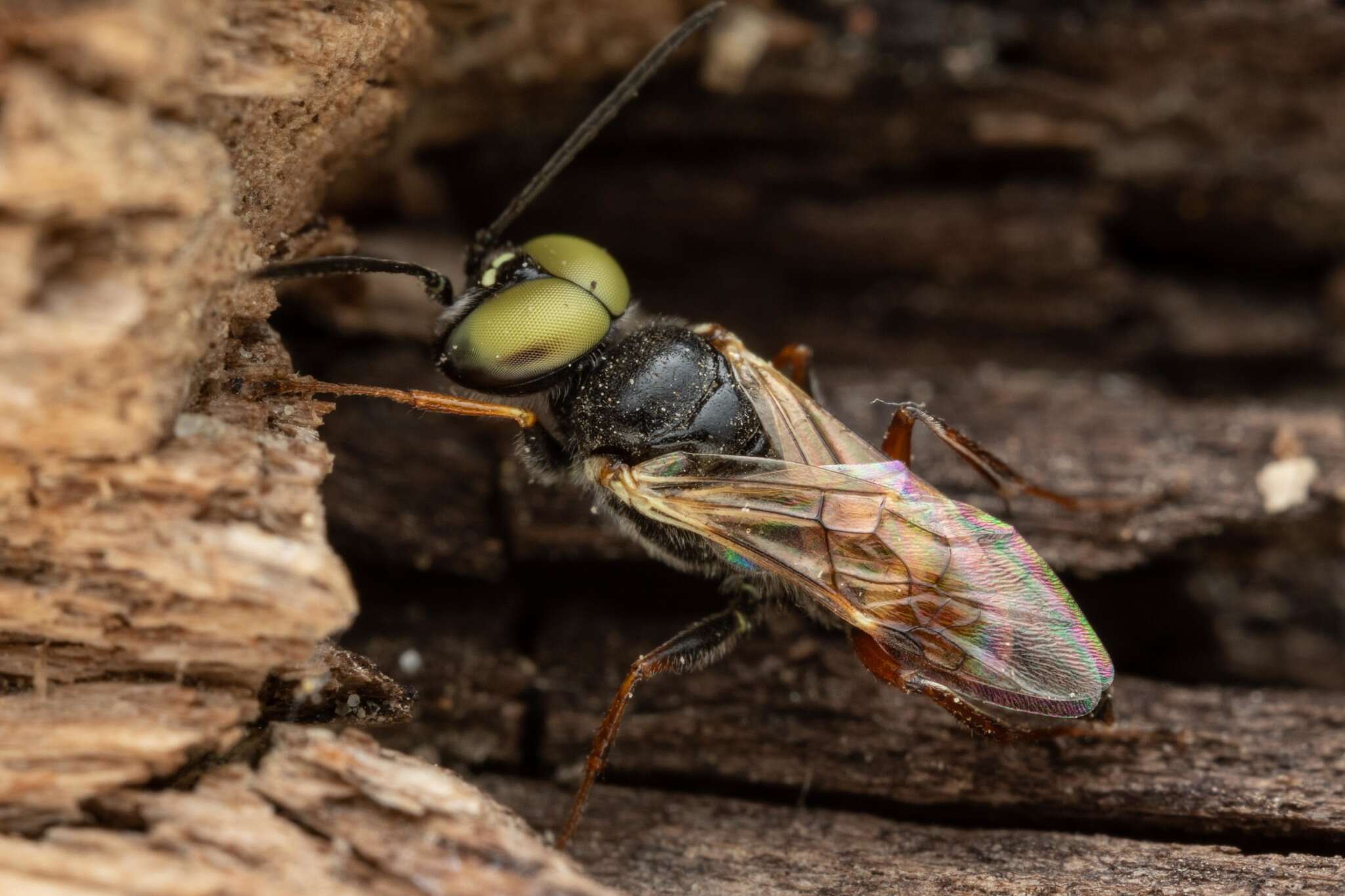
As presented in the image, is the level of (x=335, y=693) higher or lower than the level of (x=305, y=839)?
higher

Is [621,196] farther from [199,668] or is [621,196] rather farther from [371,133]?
[199,668]

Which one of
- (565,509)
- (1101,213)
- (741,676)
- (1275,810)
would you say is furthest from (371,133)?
(1275,810)

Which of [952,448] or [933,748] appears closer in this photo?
[933,748]

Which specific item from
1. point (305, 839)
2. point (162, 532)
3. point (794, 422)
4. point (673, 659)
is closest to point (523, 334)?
point (794, 422)

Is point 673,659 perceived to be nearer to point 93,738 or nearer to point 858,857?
point 858,857

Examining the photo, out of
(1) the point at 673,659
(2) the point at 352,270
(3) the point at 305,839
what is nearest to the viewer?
(3) the point at 305,839

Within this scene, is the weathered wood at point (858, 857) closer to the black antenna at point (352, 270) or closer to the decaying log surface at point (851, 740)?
the decaying log surface at point (851, 740)
